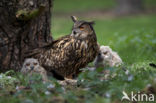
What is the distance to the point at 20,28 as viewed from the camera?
23.3 feet

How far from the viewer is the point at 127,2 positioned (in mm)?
25750

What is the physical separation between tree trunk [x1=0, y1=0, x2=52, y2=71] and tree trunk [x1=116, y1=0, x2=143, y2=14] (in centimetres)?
1890

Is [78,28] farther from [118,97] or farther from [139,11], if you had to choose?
[139,11]

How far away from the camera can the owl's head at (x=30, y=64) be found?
709cm

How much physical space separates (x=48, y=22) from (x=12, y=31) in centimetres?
92

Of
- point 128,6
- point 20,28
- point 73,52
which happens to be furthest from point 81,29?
point 128,6

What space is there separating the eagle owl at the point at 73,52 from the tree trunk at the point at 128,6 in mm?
19236

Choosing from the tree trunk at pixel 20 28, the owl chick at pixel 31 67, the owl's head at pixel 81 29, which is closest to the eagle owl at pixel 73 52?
the owl's head at pixel 81 29

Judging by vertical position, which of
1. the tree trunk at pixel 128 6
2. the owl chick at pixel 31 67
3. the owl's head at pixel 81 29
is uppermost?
the tree trunk at pixel 128 6

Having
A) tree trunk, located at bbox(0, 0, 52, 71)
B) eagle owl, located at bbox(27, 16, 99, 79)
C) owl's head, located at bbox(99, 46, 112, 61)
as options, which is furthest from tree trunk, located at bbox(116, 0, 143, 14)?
eagle owl, located at bbox(27, 16, 99, 79)

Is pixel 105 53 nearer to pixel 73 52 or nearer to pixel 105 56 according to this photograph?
pixel 105 56

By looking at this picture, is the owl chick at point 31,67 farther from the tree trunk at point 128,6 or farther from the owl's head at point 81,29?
the tree trunk at point 128,6

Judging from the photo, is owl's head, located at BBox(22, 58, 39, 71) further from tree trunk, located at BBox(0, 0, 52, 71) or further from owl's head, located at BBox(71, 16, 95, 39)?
owl's head, located at BBox(71, 16, 95, 39)

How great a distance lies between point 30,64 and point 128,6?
20.0 meters
